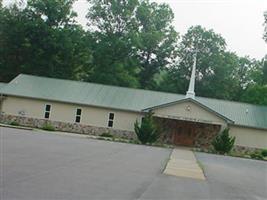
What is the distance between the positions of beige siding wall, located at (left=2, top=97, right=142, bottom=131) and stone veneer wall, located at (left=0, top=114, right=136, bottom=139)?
312 millimetres

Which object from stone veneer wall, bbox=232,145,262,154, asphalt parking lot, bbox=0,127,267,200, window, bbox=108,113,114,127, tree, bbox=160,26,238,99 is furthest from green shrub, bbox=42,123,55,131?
tree, bbox=160,26,238,99

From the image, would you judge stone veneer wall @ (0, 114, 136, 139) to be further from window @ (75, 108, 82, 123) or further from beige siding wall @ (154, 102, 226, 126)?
beige siding wall @ (154, 102, 226, 126)

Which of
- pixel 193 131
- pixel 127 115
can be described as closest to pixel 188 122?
pixel 193 131

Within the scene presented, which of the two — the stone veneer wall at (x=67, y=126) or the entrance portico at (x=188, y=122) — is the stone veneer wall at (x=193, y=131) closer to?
the entrance portico at (x=188, y=122)

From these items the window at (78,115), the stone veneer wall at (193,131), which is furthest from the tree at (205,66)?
the window at (78,115)

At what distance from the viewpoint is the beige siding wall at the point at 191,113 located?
1540 inches

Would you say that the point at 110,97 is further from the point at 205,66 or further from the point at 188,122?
the point at 205,66

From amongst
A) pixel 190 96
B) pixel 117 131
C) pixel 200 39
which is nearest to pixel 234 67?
pixel 200 39

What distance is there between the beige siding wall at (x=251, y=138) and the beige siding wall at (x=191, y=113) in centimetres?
193

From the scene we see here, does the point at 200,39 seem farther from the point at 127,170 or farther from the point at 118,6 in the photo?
the point at 127,170

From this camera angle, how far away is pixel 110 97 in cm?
4281

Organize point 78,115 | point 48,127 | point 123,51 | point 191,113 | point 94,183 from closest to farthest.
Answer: point 94,183 < point 48,127 < point 191,113 < point 78,115 < point 123,51

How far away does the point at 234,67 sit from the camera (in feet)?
211

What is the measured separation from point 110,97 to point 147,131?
7115 mm
